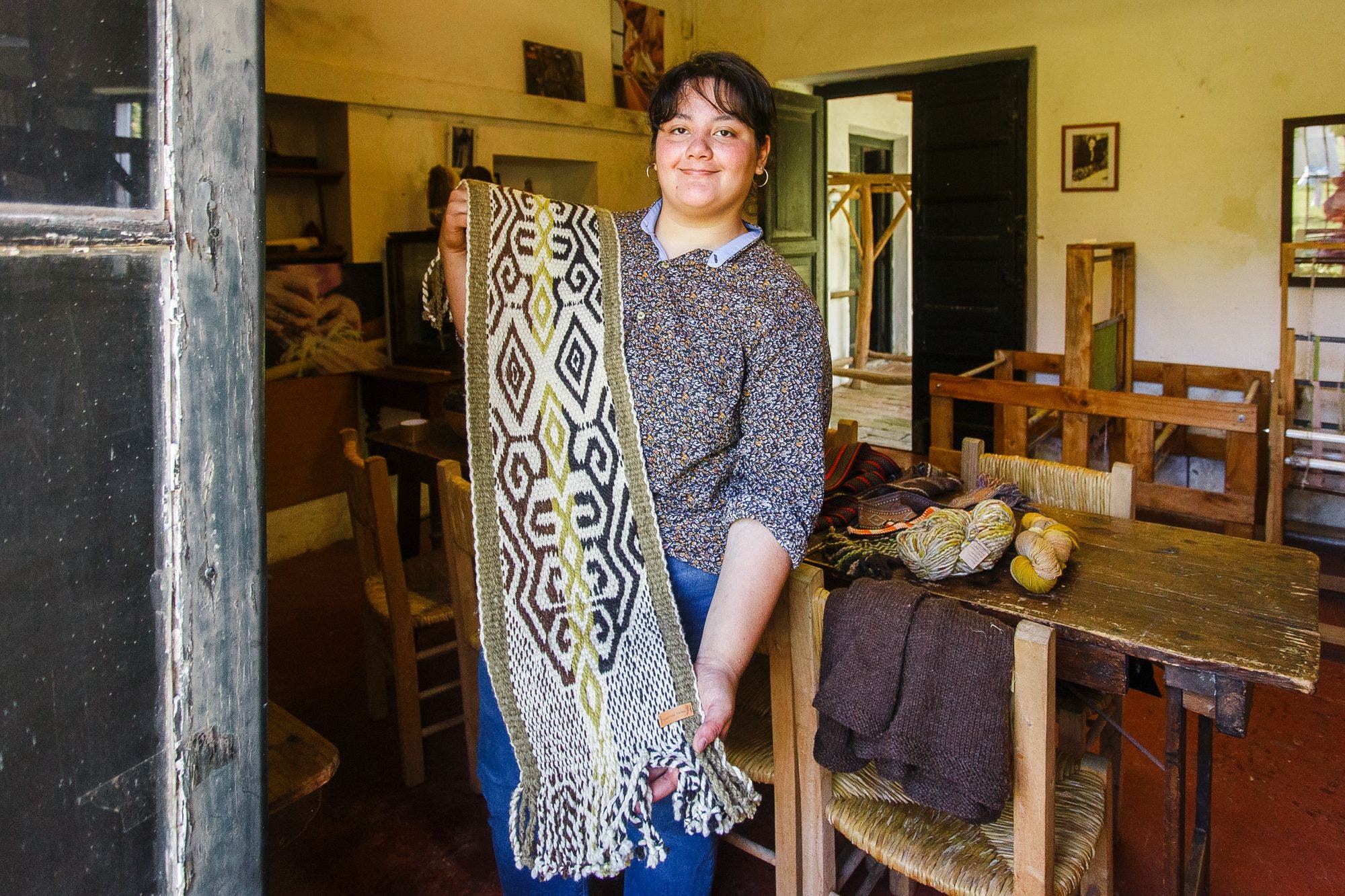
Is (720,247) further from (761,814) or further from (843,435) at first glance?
(761,814)

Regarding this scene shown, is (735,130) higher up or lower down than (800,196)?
lower down

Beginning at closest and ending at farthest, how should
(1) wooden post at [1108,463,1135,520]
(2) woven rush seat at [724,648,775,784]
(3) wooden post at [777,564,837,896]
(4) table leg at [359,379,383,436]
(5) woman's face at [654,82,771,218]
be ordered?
(5) woman's face at [654,82,771,218], (3) wooden post at [777,564,837,896], (2) woven rush seat at [724,648,775,784], (1) wooden post at [1108,463,1135,520], (4) table leg at [359,379,383,436]

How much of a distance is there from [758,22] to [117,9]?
6.13 metres

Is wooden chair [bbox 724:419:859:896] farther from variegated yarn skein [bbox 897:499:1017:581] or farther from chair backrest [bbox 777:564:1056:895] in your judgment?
variegated yarn skein [bbox 897:499:1017:581]

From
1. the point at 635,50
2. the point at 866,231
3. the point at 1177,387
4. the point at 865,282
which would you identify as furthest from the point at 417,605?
the point at 866,231

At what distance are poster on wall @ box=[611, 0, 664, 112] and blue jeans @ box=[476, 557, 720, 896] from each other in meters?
5.05

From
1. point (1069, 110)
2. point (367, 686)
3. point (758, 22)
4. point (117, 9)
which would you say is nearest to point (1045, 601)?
point (117, 9)

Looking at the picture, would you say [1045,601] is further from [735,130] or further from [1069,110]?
[1069,110]

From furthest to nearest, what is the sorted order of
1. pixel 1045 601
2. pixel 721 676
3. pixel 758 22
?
pixel 758 22 → pixel 1045 601 → pixel 721 676

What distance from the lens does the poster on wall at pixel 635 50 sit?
6062mm

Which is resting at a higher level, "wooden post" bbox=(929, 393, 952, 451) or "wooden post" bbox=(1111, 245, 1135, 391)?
"wooden post" bbox=(1111, 245, 1135, 391)

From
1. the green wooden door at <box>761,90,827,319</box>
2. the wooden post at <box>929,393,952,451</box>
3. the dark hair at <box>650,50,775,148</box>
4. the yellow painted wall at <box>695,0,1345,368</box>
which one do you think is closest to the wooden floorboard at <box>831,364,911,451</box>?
the green wooden door at <box>761,90,827,319</box>

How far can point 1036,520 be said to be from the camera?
2018mm

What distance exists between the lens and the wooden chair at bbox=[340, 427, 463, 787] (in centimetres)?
256
